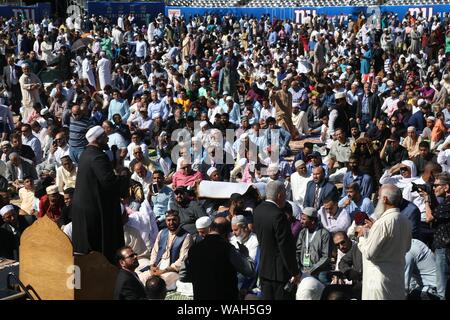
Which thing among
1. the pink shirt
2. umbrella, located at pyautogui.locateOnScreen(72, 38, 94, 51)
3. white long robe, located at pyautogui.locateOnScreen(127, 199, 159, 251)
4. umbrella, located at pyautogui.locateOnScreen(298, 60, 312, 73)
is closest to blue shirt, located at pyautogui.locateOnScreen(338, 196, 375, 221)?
white long robe, located at pyautogui.locateOnScreen(127, 199, 159, 251)

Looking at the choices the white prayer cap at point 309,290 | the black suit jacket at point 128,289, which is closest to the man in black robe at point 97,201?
the black suit jacket at point 128,289

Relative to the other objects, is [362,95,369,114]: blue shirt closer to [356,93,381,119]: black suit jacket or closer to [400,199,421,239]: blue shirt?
[356,93,381,119]: black suit jacket

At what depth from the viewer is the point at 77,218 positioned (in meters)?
6.14

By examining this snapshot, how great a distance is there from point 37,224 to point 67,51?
1472 cm

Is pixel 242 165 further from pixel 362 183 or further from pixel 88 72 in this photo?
pixel 88 72

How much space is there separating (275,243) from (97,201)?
1354 millimetres

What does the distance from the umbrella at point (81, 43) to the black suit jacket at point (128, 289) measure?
16593mm

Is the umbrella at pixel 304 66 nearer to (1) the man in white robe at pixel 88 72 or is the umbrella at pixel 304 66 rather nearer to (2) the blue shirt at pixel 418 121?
(1) the man in white robe at pixel 88 72

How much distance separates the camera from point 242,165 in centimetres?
1056

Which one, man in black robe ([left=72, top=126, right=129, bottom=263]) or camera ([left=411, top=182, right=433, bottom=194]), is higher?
man in black robe ([left=72, top=126, right=129, bottom=263])

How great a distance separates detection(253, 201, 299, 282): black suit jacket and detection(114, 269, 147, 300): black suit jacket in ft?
3.07

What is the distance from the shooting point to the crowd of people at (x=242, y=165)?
554cm

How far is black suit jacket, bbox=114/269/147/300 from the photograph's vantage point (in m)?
5.01

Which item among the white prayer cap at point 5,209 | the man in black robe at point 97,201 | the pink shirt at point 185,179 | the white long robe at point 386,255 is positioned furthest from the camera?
the pink shirt at point 185,179
